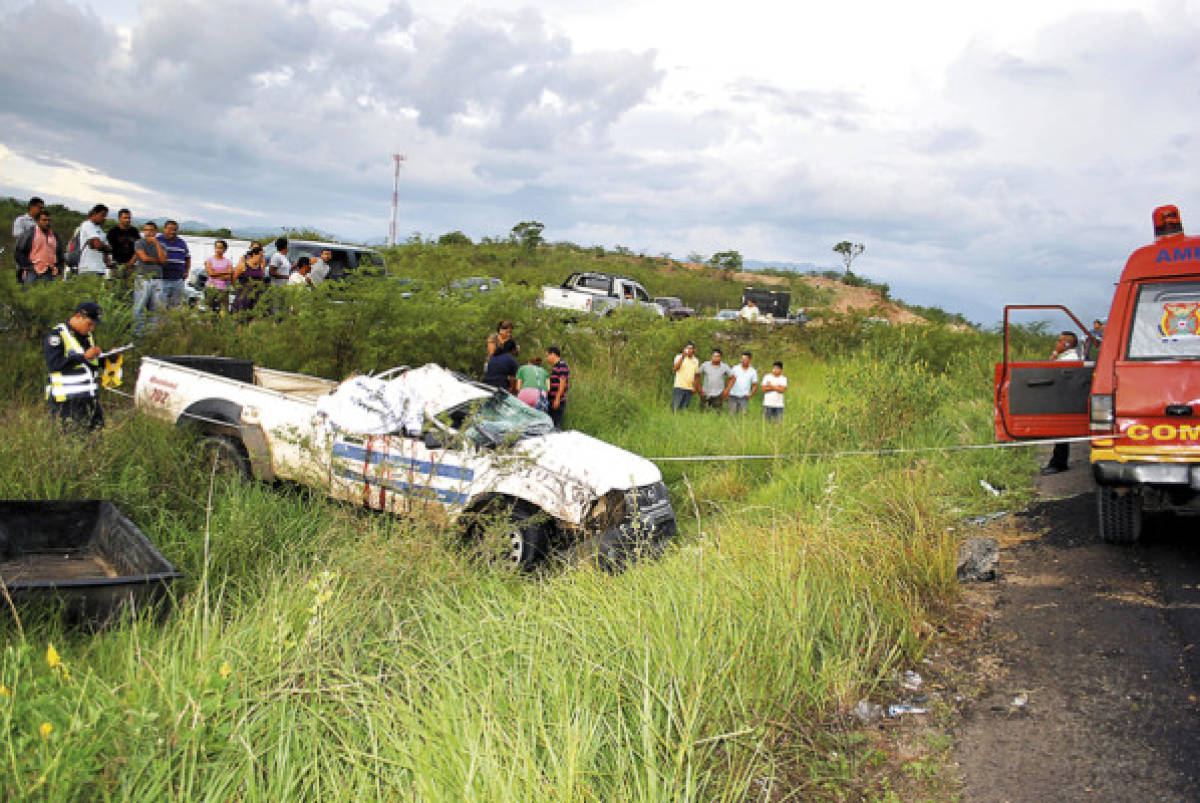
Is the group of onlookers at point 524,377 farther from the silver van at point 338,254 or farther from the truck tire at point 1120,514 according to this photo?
the truck tire at point 1120,514

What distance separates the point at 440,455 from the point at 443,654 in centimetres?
324

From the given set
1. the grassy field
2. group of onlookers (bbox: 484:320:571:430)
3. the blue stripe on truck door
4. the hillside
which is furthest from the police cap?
the hillside

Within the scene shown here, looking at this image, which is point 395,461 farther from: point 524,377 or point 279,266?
point 279,266

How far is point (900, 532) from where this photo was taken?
6832 millimetres

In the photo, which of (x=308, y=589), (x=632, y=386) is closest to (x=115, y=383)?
(x=308, y=589)

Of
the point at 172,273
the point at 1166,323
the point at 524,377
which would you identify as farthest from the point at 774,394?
the point at 172,273

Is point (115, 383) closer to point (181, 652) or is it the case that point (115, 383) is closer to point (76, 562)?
point (76, 562)

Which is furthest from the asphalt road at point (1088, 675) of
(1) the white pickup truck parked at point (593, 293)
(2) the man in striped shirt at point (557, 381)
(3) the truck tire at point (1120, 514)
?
(1) the white pickup truck parked at point (593, 293)

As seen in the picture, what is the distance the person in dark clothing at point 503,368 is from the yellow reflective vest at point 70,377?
412 centimetres

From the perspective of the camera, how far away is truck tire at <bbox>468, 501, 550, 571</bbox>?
701cm

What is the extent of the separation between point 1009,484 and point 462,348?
763 cm

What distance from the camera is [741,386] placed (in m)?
15.0

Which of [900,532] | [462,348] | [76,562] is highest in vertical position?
[462,348]

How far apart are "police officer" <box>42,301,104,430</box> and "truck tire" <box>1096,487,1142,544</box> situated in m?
8.66
